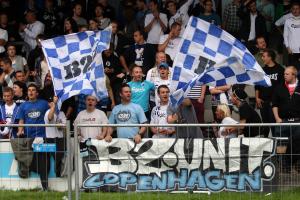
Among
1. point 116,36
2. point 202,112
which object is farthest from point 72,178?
point 116,36

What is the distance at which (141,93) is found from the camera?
16.7m

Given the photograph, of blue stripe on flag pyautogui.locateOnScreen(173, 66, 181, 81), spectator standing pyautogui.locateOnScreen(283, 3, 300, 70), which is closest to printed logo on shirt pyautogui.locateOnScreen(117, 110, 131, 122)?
blue stripe on flag pyautogui.locateOnScreen(173, 66, 181, 81)

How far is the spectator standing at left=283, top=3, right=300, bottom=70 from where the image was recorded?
18469 mm

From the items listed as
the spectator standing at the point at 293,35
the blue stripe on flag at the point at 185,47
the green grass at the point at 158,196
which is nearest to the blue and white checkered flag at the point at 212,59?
the blue stripe on flag at the point at 185,47

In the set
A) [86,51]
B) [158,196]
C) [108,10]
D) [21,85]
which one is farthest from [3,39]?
[158,196]

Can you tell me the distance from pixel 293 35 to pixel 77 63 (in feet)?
18.9

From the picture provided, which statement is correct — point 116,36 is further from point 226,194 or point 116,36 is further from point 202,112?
point 226,194

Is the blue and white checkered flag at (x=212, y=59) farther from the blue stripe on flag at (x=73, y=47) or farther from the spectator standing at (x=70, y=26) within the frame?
the spectator standing at (x=70, y=26)

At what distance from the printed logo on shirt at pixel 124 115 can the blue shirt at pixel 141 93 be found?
1.42 metres

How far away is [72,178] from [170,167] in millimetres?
1413

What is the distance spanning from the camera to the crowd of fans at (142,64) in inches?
591

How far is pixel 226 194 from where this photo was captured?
12.4 meters

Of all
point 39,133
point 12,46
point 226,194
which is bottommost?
point 226,194

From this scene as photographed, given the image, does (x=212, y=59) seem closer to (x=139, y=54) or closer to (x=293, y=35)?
(x=139, y=54)
